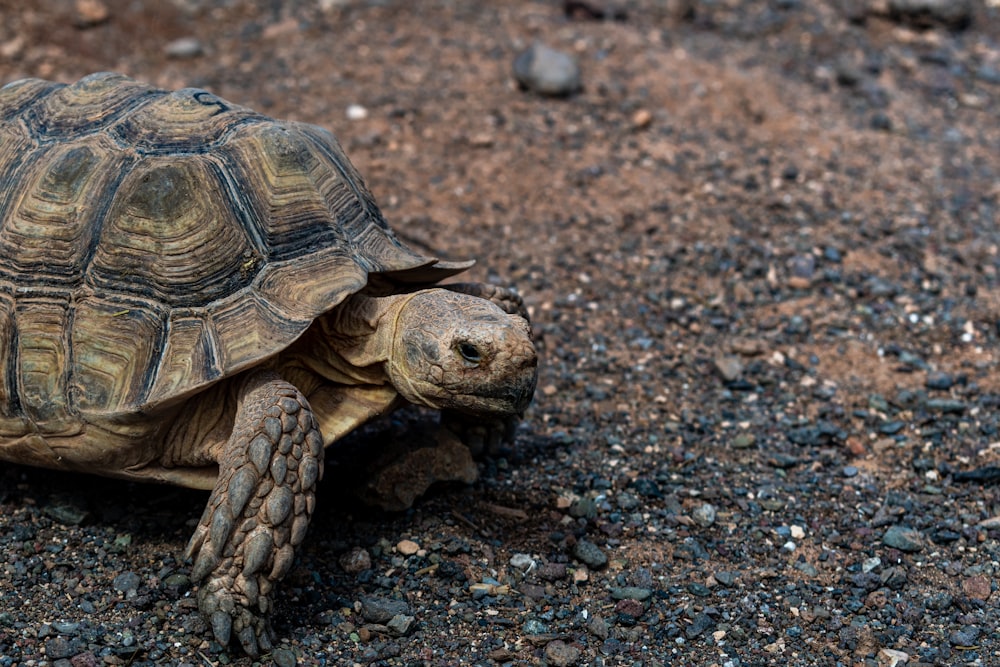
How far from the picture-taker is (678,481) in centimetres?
390

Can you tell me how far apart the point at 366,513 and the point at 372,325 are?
687 mm

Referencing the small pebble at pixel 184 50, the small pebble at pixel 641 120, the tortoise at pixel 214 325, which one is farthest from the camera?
the small pebble at pixel 184 50

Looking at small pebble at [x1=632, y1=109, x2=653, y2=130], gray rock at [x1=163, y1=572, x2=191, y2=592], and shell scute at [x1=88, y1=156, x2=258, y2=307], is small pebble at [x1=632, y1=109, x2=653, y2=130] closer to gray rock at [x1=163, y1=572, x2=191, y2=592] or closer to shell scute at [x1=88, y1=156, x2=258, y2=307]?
shell scute at [x1=88, y1=156, x2=258, y2=307]

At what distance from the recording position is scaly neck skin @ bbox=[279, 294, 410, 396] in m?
3.33

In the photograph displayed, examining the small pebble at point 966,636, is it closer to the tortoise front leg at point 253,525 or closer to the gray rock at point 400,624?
the gray rock at point 400,624

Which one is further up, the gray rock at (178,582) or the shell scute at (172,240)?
the shell scute at (172,240)

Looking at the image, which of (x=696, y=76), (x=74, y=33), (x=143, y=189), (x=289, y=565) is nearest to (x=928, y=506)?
(x=289, y=565)

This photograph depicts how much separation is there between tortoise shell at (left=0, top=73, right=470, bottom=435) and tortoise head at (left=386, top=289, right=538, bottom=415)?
0.83ft

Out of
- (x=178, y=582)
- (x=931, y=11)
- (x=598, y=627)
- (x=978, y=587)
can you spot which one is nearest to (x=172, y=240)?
(x=178, y=582)

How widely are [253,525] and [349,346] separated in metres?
0.69

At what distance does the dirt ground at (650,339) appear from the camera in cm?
317

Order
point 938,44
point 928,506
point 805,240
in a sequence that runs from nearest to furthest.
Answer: point 928,506
point 805,240
point 938,44

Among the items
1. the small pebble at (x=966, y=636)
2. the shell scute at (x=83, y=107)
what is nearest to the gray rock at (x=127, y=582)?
the shell scute at (x=83, y=107)

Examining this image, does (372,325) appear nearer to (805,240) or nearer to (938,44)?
(805,240)
